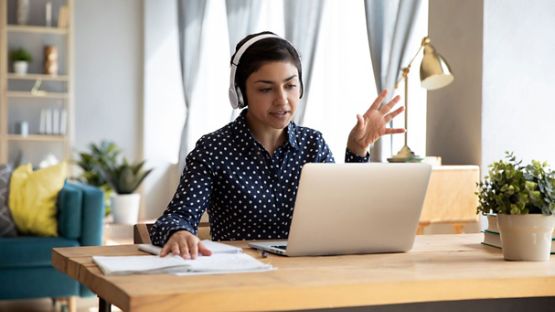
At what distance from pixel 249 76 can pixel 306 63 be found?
11.7 feet

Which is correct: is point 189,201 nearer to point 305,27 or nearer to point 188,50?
point 305,27

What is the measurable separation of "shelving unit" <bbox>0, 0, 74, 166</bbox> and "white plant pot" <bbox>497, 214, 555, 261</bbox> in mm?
7007

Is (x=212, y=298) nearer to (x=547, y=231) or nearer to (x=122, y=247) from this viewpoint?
(x=122, y=247)

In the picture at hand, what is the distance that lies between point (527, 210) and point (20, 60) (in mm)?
7299

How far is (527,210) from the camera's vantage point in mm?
1879

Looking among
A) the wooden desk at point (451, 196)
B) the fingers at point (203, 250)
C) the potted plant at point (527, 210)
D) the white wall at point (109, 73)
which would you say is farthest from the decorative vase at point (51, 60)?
the potted plant at point (527, 210)

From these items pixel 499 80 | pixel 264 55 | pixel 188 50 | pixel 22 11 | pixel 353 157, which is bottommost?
pixel 353 157

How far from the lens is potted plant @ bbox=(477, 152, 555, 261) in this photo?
6.09ft

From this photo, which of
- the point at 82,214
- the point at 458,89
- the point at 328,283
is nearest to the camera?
the point at 328,283

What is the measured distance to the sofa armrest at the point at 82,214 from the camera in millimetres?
5059

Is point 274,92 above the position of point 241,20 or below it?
below

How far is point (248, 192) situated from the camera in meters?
2.39

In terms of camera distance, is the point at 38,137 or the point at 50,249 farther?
the point at 38,137

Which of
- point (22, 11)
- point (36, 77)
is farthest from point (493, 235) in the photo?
point (22, 11)
